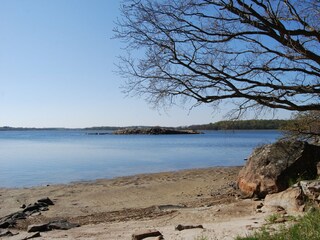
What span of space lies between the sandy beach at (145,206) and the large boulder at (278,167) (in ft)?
1.72

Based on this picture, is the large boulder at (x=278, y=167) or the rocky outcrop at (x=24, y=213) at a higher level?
the large boulder at (x=278, y=167)

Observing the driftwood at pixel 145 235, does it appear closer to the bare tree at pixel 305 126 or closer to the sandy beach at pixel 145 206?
the sandy beach at pixel 145 206

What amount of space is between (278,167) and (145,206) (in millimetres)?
4886

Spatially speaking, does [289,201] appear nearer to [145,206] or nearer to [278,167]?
[278,167]

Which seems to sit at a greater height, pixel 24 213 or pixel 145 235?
pixel 145 235

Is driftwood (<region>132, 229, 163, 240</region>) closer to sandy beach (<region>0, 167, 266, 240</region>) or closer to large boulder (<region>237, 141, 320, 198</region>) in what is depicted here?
sandy beach (<region>0, 167, 266, 240</region>)

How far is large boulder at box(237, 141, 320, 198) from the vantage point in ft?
37.9

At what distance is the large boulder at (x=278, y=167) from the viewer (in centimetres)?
1155

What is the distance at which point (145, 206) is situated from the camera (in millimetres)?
14453

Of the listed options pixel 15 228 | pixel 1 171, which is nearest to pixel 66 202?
pixel 15 228

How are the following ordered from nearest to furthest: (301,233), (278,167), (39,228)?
(301,233)
(39,228)
(278,167)

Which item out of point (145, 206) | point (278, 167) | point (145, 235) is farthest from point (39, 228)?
point (278, 167)

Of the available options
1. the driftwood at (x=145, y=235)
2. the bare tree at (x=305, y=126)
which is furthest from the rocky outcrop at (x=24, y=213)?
the bare tree at (x=305, y=126)

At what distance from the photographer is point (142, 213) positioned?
40.1 feet
